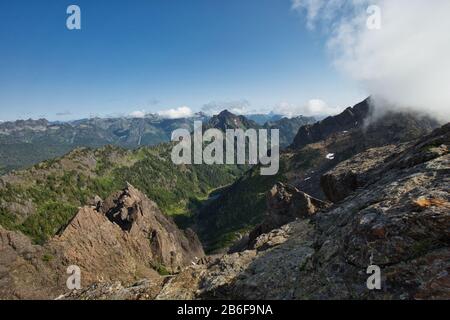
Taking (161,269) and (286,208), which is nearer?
(286,208)

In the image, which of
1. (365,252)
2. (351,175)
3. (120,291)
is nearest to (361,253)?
(365,252)

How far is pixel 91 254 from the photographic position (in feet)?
286

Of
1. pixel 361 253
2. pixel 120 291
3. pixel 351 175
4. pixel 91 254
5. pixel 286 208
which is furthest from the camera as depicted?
pixel 91 254

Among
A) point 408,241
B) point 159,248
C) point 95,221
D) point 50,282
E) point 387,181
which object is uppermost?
point 387,181

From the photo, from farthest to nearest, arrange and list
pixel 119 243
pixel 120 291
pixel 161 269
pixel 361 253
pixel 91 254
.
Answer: pixel 161 269, pixel 119 243, pixel 91 254, pixel 120 291, pixel 361 253

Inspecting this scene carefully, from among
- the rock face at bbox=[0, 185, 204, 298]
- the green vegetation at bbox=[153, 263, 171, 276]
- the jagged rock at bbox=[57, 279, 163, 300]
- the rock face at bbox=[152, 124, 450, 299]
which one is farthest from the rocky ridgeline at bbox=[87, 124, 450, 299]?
the green vegetation at bbox=[153, 263, 171, 276]

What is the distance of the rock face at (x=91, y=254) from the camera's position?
6831 centimetres

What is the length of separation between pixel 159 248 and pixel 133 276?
131ft

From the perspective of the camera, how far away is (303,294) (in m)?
22.2

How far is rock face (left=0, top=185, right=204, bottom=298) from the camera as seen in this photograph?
68.3 m

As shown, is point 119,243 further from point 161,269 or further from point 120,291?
point 120,291
